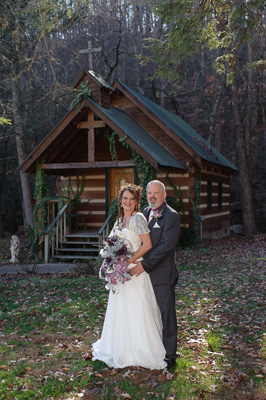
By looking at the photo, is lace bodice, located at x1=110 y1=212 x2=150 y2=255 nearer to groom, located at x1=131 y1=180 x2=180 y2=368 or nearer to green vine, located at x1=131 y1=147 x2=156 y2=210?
groom, located at x1=131 y1=180 x2=180 y2=368

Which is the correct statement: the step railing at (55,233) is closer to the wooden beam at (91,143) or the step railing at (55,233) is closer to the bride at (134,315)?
the wooden beam at (91,143)

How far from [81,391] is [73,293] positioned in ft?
14.6

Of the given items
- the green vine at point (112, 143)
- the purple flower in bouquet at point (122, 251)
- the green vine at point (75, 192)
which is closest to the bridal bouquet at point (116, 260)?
the purple flower in bouquet at point (122, 251)

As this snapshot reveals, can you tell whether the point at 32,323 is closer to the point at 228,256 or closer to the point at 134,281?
the point at 134,281

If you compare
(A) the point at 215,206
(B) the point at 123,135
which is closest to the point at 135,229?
(B) the point at 123,135

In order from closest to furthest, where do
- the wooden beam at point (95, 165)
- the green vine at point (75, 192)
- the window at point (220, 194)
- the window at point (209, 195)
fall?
the wooden beam at point (95, 165), the green vine at point (75, 192), the window at point (209, 195), the window at point (220, 194)

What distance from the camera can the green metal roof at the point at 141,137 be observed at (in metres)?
13.8

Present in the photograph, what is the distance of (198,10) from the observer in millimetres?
9375

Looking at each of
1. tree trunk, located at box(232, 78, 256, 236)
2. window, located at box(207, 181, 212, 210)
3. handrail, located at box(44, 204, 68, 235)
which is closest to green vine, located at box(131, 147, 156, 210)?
handrail, located at box(44, 204, 68, 235)

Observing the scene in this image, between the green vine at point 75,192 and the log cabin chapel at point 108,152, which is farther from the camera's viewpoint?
the green vine at point 75,192

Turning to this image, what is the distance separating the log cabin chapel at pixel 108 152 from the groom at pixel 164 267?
883cm

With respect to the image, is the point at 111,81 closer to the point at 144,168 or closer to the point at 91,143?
the point at 91,143

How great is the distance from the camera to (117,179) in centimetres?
1689

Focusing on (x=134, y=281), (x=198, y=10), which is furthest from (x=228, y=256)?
(x=134, y=281)
